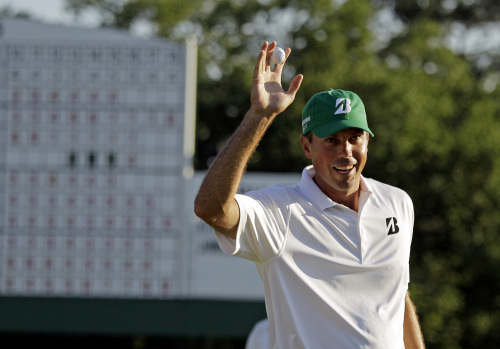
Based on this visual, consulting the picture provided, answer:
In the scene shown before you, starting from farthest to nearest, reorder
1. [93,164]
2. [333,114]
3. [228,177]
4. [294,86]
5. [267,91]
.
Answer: [93,164] < [333,114] < [294,86] < [267,91] < [228,177]

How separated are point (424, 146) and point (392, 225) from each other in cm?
1683

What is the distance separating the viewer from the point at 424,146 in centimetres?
2020

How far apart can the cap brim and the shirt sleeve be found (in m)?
0.28

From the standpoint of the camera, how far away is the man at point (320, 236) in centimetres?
328

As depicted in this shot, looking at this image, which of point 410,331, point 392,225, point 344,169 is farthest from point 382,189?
point 410,331

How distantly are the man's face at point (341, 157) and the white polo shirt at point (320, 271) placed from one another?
3.0 inches

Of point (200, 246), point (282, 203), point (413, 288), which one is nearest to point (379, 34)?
point (413, 288)

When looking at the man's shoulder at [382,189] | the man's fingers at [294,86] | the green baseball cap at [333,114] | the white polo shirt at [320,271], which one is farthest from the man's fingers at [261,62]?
the man's shoulder at [382,189]

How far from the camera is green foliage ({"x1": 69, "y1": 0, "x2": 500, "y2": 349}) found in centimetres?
1967

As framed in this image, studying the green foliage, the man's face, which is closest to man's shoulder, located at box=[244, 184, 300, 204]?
the man's face

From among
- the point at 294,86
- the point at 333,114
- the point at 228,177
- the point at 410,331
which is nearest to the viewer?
the point at 228,177

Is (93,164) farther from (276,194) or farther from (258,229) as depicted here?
(258,229)

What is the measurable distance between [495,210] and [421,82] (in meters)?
3.32

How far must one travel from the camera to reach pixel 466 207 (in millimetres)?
20328
